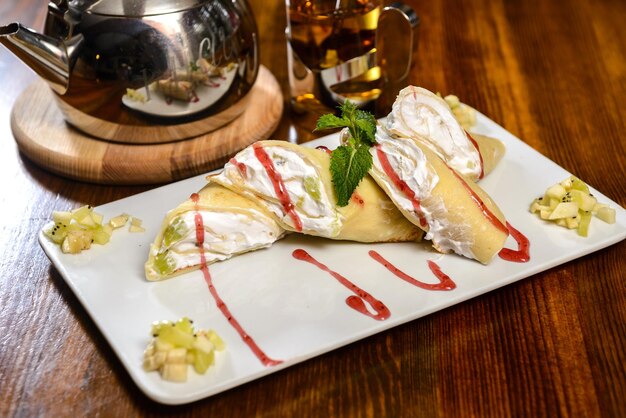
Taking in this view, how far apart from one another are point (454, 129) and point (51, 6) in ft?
3.54

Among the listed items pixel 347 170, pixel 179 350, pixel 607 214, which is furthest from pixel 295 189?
pixel 607 214

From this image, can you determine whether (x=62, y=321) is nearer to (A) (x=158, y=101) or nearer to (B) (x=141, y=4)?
(A) (x=158, y=101)

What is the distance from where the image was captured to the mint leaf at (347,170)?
5.29ft

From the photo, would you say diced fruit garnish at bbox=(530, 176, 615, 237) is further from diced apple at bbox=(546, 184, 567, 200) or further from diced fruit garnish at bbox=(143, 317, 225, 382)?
diced fruit garnish at bbox=(143, 317, 225, 382)

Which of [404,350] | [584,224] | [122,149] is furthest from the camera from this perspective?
[122,149]

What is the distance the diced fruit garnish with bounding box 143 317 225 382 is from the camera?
4.37 ft

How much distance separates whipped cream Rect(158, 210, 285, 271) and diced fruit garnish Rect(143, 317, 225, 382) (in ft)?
0.75

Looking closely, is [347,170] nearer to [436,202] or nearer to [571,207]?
[436,202]

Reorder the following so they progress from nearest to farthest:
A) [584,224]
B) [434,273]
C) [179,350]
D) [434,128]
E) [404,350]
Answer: [179,350] → [404,350] → [434,273] → [584,224] → [434,128]

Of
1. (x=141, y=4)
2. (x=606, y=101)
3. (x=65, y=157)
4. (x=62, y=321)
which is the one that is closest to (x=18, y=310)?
(x=62, y=321)

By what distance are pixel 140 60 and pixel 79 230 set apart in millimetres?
488

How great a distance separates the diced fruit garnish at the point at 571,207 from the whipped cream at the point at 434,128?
0.18 m

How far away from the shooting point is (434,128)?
1.82 metres

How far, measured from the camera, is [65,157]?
2020 mm
